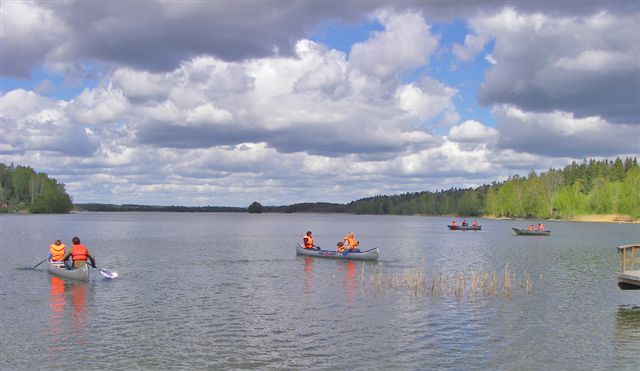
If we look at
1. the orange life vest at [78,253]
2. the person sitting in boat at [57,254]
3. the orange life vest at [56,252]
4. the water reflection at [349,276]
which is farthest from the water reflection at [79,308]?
the water reflection at [349,276]

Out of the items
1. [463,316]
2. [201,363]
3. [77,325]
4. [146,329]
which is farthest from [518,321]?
[77,325]

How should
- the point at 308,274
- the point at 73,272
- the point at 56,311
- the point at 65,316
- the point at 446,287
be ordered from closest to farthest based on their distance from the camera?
the point at 65,316
the point at 56,311
the point at 446,287
the point at 73,272
the point at 308,274

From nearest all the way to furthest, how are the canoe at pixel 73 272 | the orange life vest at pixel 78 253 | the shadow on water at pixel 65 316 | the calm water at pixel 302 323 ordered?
the calm water at pixel 302 323, the shadow on water at pixel 65 316, the canoe at pixel 73 272, the orange life vest at pixel 78 253

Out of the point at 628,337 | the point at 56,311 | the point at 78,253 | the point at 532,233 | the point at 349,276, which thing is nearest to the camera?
the point at 628,337

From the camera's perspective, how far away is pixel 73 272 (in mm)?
37938

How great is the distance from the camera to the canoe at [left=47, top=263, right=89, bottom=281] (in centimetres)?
3744

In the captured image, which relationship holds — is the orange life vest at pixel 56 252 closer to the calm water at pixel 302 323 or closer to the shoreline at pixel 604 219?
the calm water at pixel 302 323

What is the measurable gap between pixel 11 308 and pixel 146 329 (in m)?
9.32

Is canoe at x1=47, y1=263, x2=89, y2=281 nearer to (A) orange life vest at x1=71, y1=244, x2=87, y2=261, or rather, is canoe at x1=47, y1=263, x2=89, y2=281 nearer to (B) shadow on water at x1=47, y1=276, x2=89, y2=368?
(B) shadow on water at x1=47, y1=276, x2=89, y2=368

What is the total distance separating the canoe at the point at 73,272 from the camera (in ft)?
123

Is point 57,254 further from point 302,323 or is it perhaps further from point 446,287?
point 446,287

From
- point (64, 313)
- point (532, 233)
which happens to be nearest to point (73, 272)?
point (64, 313)

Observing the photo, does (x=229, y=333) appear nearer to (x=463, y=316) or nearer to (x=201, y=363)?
(x=201, y=363)

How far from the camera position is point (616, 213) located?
170375 mm
